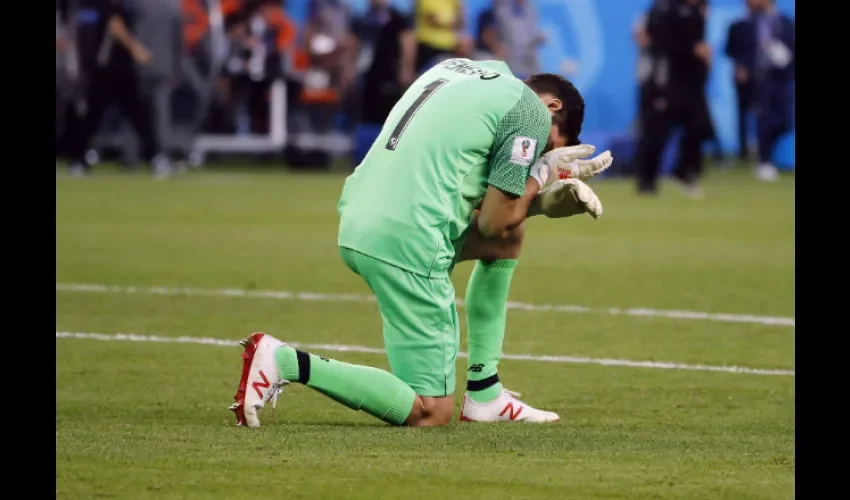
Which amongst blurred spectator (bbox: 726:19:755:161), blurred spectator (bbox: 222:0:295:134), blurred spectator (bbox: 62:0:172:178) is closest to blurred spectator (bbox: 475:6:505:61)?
blurred spectator (bbox: 222:0:295:134)

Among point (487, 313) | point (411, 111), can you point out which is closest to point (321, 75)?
point (487, 313)

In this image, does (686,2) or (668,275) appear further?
(686,2)

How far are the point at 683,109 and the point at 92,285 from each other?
36.4ft

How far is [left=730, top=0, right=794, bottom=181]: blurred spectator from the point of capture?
24594mm

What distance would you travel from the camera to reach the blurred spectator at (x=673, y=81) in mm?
19875

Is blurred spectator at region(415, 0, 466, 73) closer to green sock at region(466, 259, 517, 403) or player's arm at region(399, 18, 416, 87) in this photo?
player's arm at region(399, 18, 416, 87)

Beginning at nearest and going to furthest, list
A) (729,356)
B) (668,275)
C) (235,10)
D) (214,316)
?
Result: (729,356) → (214,316) → (668,275) → (235,10)

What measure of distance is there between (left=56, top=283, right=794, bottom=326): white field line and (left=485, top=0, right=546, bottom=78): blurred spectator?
13824mm

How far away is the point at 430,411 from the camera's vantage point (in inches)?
241

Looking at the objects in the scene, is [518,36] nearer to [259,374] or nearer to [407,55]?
[407,55]

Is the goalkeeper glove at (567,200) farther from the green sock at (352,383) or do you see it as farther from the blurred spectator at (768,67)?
the blurred spectator at (768,67)
